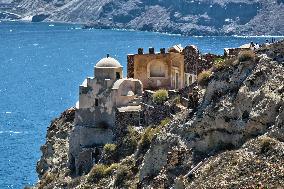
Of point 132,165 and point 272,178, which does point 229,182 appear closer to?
point 272,178

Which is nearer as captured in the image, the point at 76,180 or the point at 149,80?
the point at 76,180

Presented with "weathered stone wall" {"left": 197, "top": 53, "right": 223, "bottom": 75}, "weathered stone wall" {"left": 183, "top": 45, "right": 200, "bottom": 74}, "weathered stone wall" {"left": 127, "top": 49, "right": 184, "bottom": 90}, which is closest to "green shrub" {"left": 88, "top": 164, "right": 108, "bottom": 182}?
"weathered stone wall" {"left": 197, "top": 53, "right": 223, "bottom": 75}

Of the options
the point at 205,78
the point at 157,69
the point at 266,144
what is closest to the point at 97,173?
the point at 205,78

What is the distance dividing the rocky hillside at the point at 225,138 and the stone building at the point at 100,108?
7087mm

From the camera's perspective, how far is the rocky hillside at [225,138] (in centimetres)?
3359

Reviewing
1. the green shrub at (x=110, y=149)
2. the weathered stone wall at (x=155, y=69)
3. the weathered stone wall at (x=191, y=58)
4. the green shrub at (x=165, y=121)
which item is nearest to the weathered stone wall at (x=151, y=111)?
the green shrub at (x=165, y=121)

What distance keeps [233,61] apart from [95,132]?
19.6 m

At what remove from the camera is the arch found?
206 feet

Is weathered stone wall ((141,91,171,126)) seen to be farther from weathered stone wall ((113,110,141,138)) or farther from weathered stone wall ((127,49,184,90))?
weathered stone wall ((127,49,184,90))

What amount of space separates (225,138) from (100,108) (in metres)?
20.6

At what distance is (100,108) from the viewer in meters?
57.5

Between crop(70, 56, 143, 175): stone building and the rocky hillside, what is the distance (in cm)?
709

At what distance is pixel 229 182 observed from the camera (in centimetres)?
3353

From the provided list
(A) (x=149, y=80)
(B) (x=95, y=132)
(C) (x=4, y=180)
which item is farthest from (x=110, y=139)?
(C) (x=4, y=180)
